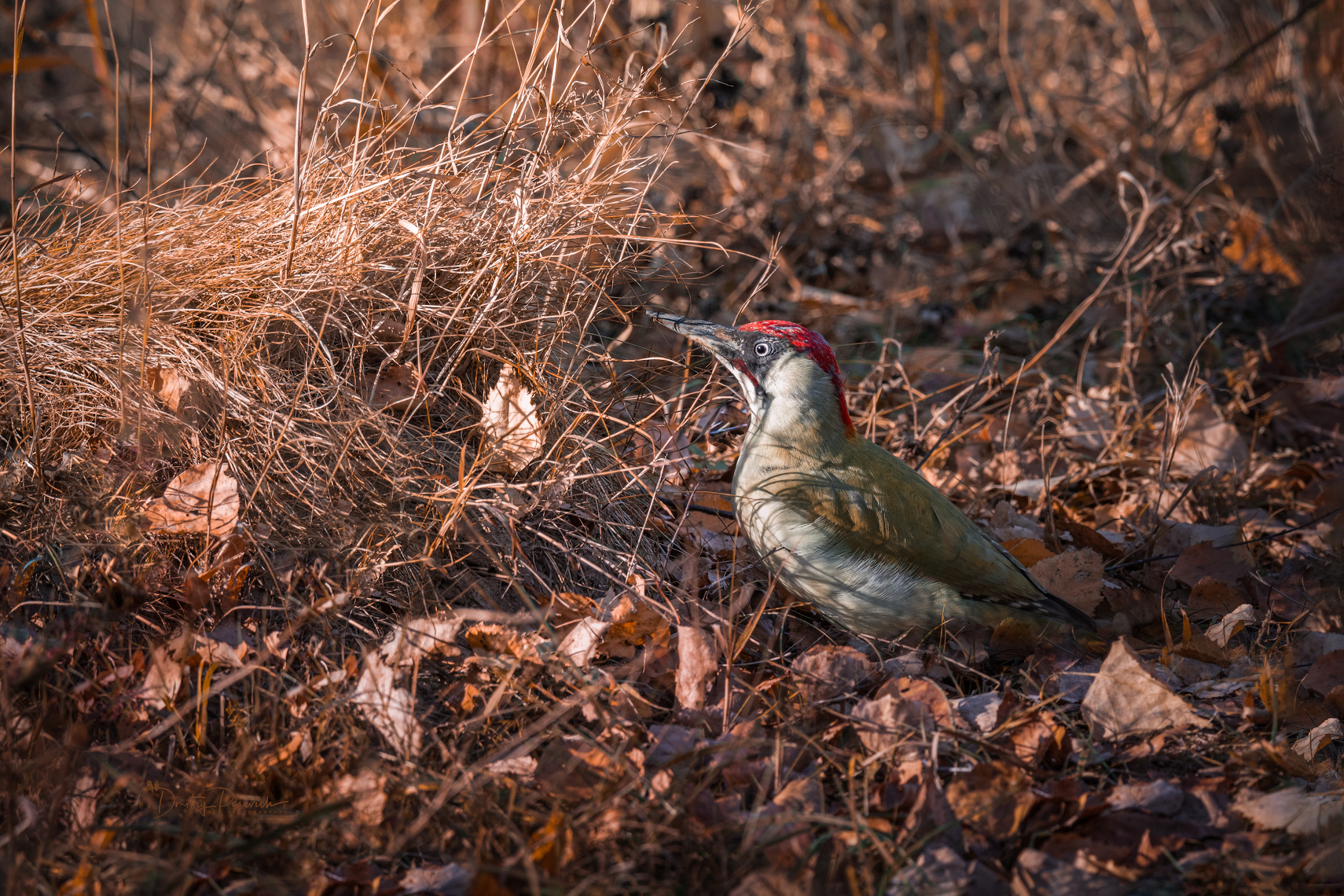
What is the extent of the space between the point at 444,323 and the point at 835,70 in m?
5.02

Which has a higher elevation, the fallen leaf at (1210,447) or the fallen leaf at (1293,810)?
the fallen leaf at (1293,810)

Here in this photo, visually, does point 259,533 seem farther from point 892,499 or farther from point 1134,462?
point 1134,462

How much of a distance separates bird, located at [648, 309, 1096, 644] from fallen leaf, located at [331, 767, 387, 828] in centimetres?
131

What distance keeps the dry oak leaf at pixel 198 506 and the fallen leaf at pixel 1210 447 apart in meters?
3.62

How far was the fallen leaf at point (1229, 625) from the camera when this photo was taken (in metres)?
2.86

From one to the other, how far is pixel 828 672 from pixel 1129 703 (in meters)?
0.75

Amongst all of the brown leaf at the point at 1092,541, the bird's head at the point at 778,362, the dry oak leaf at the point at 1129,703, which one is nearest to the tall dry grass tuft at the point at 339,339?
the bird's head at the point at 778,362

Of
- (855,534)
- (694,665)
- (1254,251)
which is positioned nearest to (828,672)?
(694,665)

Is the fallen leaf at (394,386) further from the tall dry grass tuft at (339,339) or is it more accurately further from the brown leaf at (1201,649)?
the brown leaf at (1201,649)

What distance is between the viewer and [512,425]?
288 centimetres

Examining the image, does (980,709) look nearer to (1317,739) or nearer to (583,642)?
(1317,739)

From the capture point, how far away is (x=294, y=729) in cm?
212

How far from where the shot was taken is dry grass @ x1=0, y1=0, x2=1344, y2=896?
6.44 feet

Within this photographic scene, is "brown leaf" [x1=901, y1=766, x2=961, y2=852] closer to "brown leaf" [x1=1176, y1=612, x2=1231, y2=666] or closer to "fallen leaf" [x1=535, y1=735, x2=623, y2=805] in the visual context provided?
"fallen leaf" [x1=535, y1=735, x2=623, y2=805]
